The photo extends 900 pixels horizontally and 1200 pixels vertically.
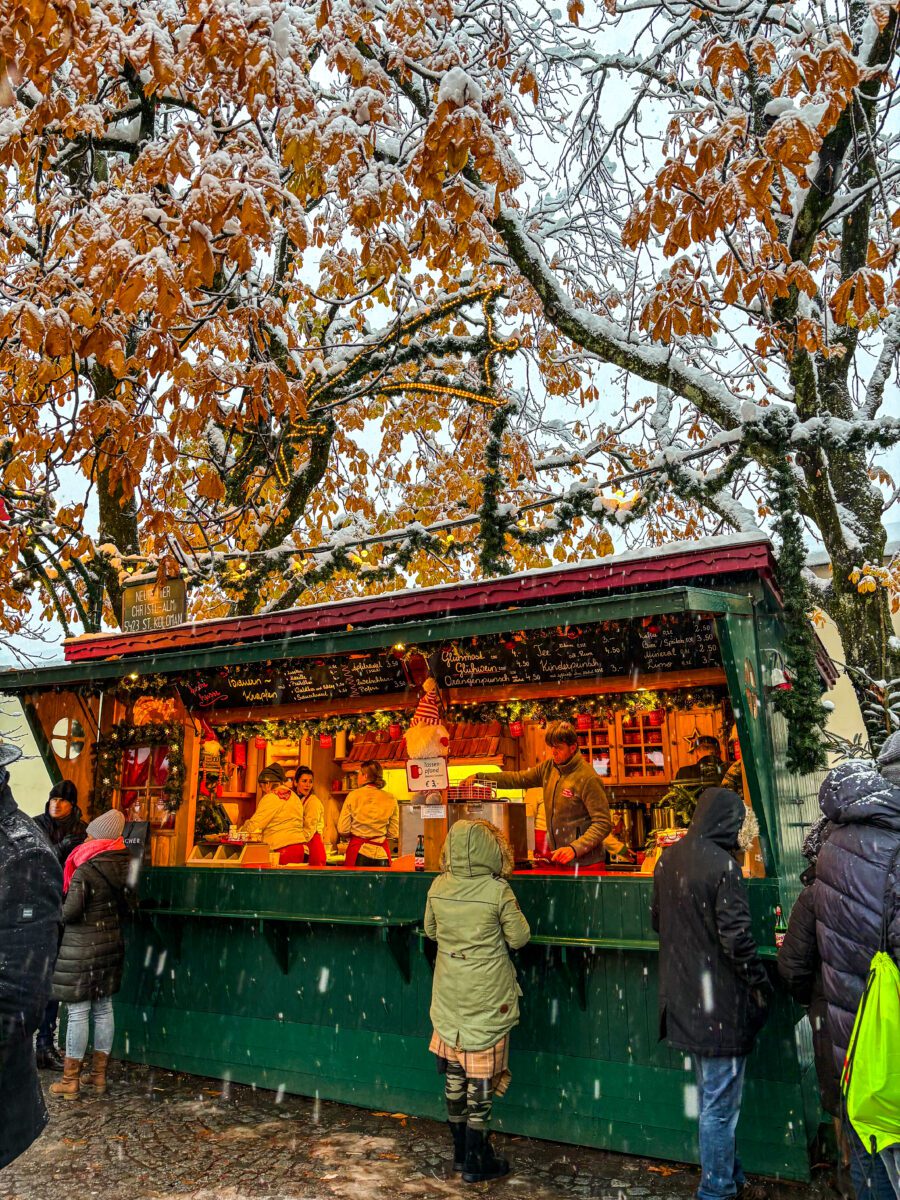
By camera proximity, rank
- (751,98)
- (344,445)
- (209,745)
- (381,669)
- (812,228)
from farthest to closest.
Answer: (344,445), (209,745), (381,669), (751,98), (812,228)

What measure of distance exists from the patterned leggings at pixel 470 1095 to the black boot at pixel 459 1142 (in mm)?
74

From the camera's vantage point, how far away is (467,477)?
16344 millimetres

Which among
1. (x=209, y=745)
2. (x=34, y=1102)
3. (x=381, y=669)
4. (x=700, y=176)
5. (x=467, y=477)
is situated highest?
(x=467, y=477)

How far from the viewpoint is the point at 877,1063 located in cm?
363

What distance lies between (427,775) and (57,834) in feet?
11.3

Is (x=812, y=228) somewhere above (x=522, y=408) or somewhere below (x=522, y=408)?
below

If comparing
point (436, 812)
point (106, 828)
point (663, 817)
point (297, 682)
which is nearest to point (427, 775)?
point (436, 812)

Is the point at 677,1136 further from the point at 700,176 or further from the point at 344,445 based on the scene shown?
the point at 344,445

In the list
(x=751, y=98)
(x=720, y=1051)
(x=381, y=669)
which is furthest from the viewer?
(x=381, y=669)

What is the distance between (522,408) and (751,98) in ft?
19.3

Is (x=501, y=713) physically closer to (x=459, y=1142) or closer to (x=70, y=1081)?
(x=459, y=1142)

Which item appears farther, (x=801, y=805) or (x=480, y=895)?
(x=801, y=805)

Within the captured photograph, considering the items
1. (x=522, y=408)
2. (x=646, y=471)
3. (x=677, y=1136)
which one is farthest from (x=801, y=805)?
(x=522, y=408)

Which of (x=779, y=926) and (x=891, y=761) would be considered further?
(x=779, y=926)
